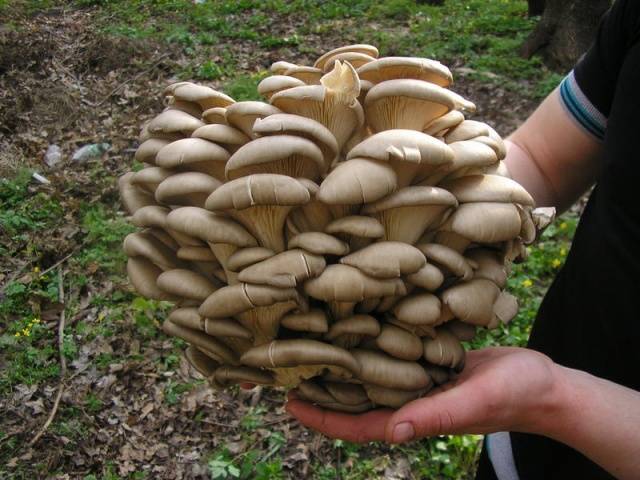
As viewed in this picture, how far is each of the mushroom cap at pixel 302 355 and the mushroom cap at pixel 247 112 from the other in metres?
0.67

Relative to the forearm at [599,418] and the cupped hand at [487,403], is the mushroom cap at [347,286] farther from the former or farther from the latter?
the forearm at [599,418]

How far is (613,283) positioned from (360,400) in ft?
3.02

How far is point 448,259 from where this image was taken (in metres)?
1.50

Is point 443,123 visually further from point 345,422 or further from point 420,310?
point 345,422

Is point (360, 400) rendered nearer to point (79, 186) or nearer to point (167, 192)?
point (167, 192)

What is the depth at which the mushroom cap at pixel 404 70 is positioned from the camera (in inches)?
62.7

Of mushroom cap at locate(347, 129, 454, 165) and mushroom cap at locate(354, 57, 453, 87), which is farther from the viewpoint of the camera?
mushroom cap at locate(354, 57, 453, 87)

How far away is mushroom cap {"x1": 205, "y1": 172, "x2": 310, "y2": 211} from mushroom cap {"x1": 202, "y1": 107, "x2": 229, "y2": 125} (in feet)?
1.15

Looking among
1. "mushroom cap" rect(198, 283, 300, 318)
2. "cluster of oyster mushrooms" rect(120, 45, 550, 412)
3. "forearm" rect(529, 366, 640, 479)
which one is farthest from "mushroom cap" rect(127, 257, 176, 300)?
"forearm" rect(529, 366, 640, 479)

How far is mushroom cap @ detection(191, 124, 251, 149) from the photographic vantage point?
62.8 inches

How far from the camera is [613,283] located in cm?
173

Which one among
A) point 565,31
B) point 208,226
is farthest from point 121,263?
point 565,31

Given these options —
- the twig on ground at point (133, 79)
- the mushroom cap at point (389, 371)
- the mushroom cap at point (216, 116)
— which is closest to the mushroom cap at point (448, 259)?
the mushroom cap at point (389, 371)

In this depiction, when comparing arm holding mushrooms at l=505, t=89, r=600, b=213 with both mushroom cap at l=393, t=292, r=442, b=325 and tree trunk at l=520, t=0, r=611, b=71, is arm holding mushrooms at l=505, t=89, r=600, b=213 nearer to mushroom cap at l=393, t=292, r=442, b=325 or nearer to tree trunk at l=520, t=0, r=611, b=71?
mushroom cap at l=393, t=292, r=442, b=325
